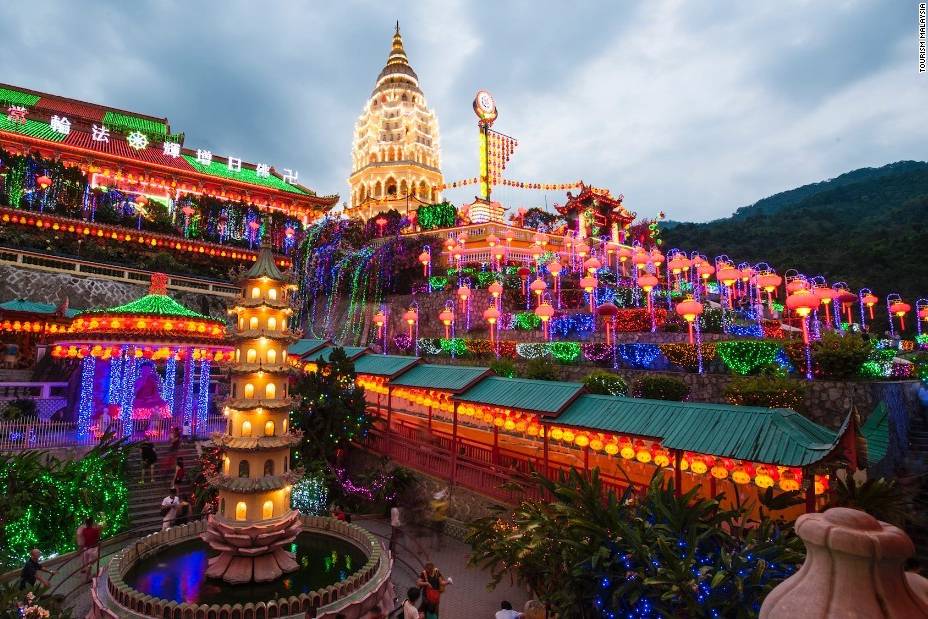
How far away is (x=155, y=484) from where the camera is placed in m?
16.5

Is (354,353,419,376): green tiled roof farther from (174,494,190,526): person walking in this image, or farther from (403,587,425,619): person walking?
(403,587,425,619): person walking

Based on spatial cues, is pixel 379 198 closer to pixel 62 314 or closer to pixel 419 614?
pixel 62 314

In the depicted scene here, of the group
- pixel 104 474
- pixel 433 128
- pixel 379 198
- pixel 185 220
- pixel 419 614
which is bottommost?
pixel 419 614

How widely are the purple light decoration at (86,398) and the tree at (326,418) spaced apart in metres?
7.71

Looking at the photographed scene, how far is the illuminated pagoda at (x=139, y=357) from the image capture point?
60.8ft

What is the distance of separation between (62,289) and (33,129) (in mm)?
21589

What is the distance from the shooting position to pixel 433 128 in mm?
67438

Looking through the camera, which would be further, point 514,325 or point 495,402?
point 514,325

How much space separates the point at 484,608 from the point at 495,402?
5312mm

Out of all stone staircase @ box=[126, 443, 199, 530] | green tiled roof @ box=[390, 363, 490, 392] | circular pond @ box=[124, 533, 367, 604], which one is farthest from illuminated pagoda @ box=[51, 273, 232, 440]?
circular pond @ box=[124, 533, 367, 604]

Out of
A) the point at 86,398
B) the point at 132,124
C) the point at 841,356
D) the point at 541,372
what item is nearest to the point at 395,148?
the point at 132,124

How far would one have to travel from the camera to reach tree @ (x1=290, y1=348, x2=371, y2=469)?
1733 centimetres

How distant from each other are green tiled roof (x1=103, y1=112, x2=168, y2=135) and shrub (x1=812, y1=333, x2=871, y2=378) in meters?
59.2

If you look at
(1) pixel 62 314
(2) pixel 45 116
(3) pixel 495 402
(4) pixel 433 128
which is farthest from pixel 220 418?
(4) pixel 433 128
